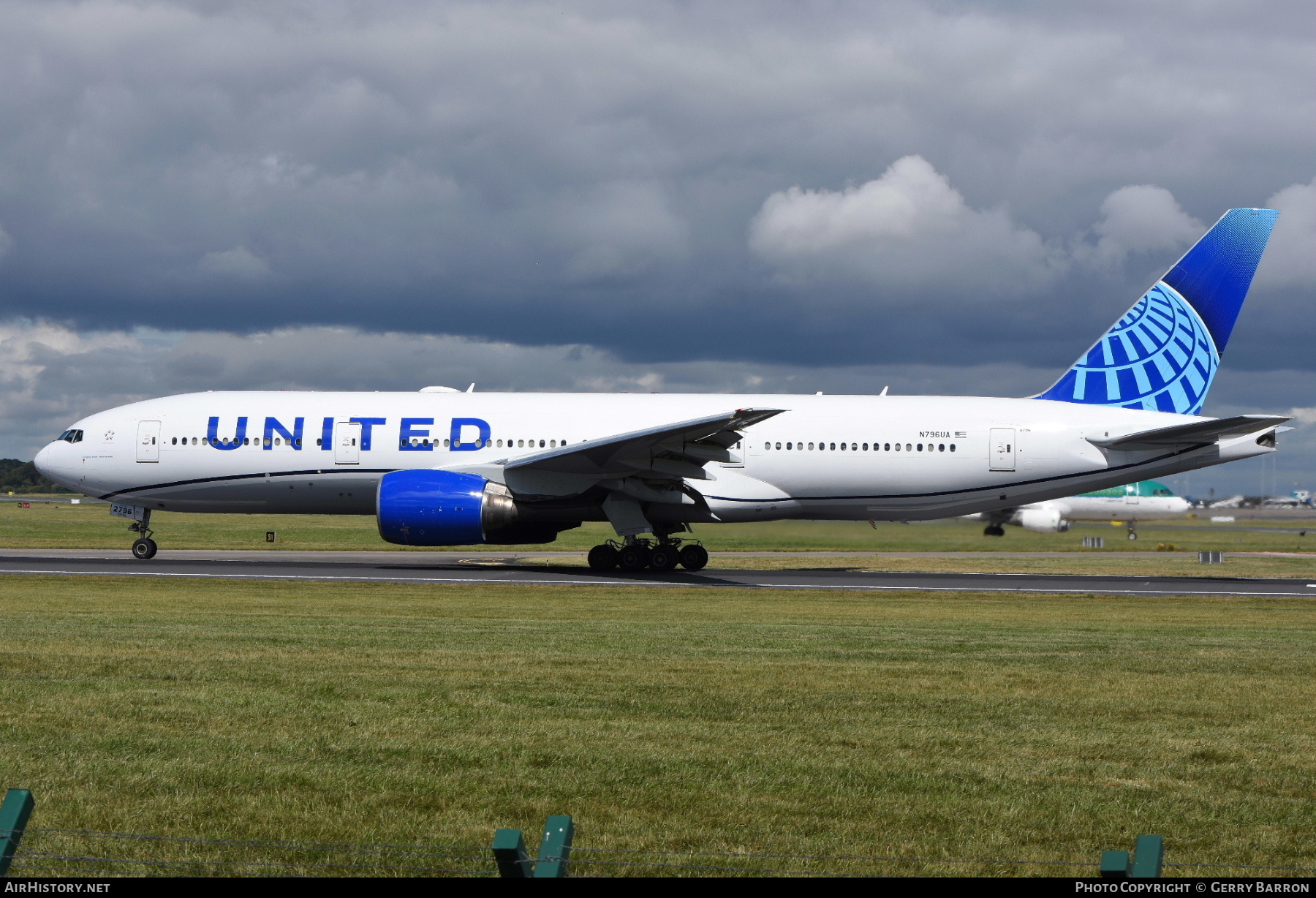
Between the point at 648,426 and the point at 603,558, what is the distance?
344cm

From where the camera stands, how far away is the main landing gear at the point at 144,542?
2930cm

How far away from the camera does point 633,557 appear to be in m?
28.1

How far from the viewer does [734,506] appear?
28422mm

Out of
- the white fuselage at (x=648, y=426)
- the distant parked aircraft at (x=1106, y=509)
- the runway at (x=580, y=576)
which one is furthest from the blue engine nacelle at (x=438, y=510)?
the distant parked aircraft at (x=1106, y=509)

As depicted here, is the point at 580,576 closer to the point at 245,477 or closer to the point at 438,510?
the point at 438,510

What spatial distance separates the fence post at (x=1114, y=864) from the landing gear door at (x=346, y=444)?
85.3ft

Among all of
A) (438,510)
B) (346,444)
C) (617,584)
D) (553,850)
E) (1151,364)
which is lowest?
(617,584)

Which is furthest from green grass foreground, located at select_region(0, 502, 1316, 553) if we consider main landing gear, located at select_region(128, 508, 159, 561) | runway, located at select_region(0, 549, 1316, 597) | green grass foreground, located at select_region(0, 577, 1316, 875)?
green grass foreground, located at select_region(0, 577, 1316, 875)

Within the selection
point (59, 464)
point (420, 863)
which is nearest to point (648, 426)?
point (59, 464)

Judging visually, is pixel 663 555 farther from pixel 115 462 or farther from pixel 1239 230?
pixel 1239 230

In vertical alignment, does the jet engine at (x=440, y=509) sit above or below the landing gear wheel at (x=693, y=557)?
above

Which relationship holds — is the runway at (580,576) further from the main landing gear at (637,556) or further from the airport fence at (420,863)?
the airport fence at (420,863)

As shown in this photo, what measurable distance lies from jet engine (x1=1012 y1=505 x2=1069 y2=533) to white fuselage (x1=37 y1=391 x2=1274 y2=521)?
113 ft

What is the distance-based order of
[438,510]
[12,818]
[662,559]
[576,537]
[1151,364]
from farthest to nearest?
[576,537], [1151,364], [662,559], [438,510], [12,818]
